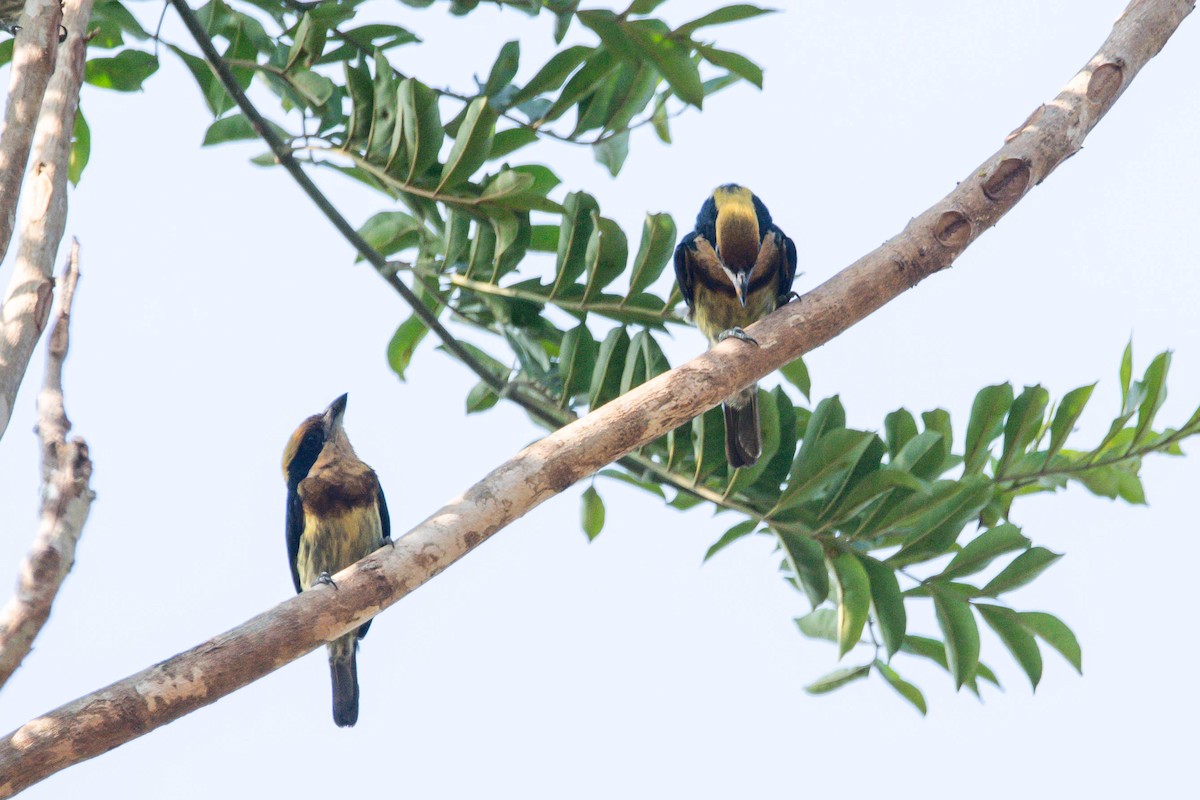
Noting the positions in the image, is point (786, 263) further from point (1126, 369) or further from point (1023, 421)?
point (1126, 369)

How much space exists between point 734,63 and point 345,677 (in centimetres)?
262

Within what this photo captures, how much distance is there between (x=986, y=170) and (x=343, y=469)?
8.11 feet

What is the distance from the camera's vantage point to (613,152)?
394cm

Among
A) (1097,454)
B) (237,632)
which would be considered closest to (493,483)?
(237,632)

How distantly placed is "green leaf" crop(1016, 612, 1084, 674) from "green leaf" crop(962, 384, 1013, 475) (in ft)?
1.72

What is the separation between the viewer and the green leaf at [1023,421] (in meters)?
3.73

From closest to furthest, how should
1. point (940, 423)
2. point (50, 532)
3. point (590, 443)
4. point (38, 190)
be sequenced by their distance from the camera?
point (50, 532), point (38, 190), point (590, 443), point (940, 423)

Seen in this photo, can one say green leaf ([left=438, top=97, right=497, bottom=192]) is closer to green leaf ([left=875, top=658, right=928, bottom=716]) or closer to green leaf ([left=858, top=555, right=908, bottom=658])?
green leaf ([left=858, top=555, right=908, bottom=658])

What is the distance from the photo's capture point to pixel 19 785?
2.12m

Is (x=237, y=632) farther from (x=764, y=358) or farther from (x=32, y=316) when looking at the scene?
(x=764, y=358)

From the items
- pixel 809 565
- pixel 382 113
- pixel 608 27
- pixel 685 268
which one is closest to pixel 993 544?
pixel 809 565

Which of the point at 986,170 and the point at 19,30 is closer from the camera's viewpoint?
the point at 19,30

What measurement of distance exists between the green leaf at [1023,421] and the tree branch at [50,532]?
2.73 metres

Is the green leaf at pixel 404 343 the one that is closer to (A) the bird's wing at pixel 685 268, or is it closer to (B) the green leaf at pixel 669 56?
(A) the bird's wing at pixel 685 268
